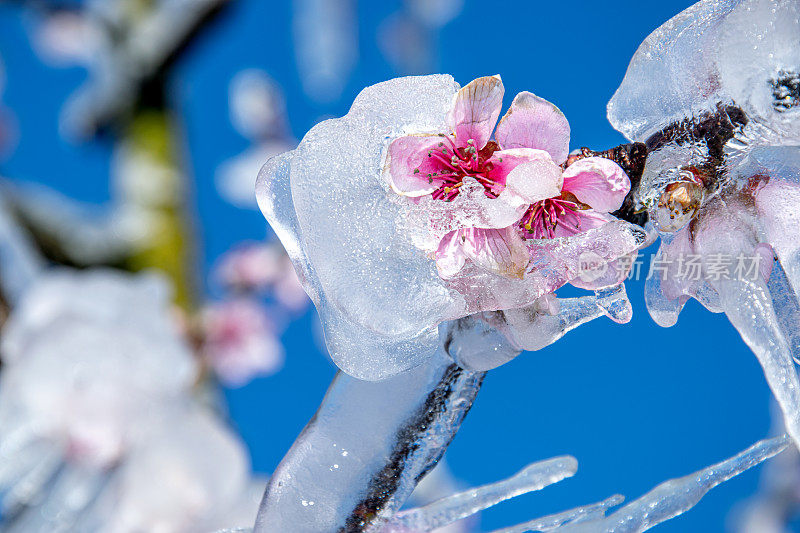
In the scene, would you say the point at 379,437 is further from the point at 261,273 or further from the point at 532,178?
the point at 261,273

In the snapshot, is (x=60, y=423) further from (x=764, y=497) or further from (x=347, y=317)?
(x=764, y=497)

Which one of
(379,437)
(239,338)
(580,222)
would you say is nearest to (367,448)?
(379,437)

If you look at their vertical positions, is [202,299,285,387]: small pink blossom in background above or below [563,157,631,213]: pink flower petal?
below

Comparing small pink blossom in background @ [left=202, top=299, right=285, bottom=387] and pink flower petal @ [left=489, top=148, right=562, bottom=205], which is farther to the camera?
small pink blossom in background @ [left=202, top=299, right=285, bottom=387]

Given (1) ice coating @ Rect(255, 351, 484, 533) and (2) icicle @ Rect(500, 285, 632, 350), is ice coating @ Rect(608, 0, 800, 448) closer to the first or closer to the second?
(2) icicle @ Rect(500, 285, 632, 350)

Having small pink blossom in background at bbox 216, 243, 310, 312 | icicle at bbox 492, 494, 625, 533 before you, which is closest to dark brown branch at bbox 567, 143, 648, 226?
icicle at bbox 492, 494, 625, 533

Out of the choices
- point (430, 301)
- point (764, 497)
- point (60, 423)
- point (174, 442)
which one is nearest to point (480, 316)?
point (430, 301)
